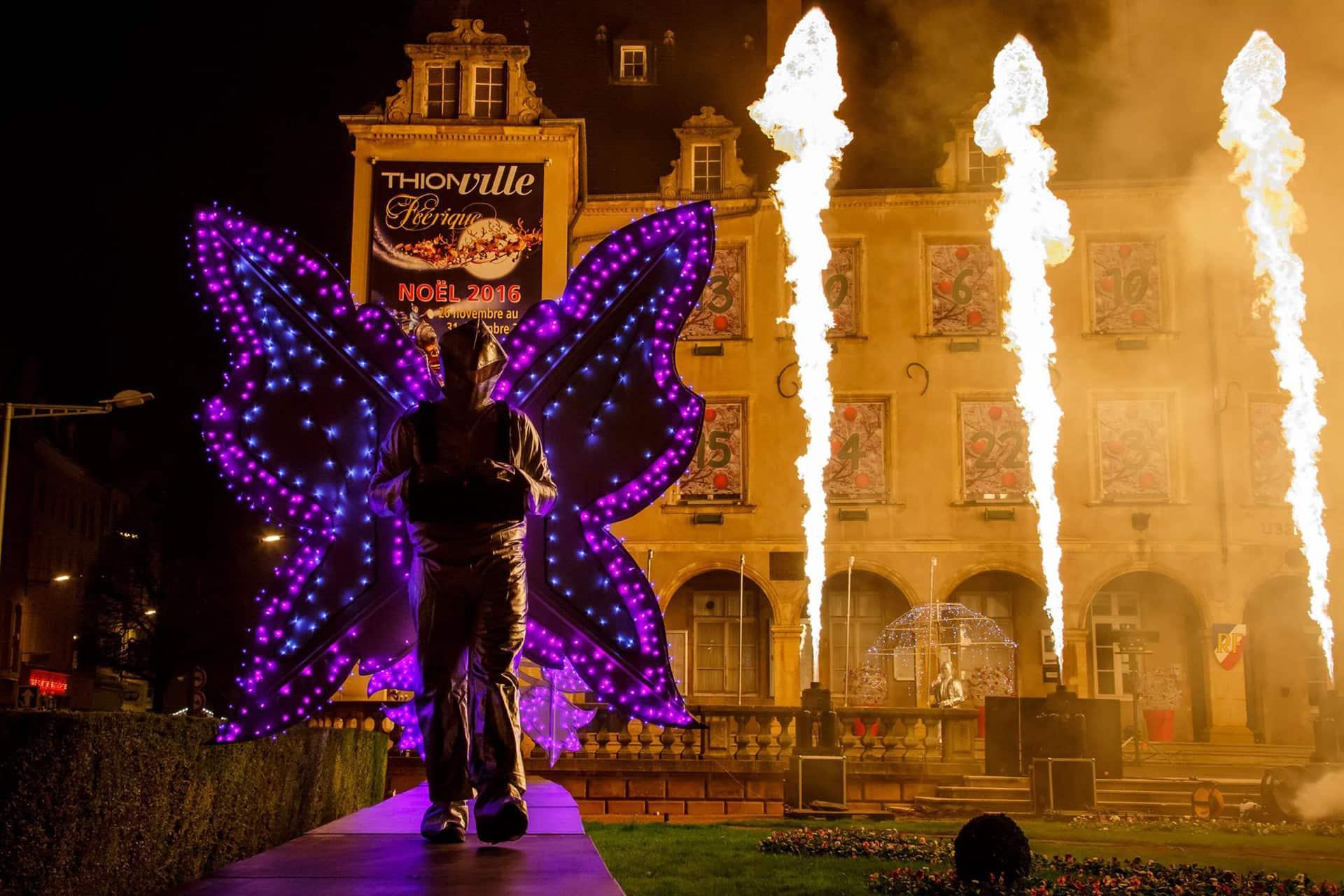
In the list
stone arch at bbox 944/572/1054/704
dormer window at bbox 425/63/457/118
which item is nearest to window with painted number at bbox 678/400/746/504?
stone arch at bbox 944/572/1054/704

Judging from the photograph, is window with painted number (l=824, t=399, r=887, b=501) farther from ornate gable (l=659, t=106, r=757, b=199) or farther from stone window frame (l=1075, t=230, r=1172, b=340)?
ornate gable (l=659, t=106, r=757, b=199)

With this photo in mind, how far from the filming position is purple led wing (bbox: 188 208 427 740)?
765cm

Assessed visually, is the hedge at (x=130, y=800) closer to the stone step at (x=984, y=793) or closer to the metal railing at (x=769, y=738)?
the metal railing at (x=769, y=738)

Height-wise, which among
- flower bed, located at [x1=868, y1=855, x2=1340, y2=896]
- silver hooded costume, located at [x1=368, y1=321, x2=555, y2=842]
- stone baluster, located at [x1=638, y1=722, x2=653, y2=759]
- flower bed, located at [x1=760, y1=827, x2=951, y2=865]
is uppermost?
silver hooded costume, located at [x1=368, y1=321, x2=555, y2=842]

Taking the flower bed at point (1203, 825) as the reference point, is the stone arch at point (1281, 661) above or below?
above

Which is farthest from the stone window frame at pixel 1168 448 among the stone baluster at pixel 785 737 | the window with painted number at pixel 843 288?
the stone baluster at pixel 785 737

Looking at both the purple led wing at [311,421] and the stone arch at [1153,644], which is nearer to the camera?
Result: the purple led wing at [311,421]

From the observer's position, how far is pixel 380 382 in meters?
7.82

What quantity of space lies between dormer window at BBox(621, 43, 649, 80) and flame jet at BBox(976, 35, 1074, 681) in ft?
31.6

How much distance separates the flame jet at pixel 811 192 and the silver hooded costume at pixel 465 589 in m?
17.9

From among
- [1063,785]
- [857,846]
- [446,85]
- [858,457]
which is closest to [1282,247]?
[858,457]

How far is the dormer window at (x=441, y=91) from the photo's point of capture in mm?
30875

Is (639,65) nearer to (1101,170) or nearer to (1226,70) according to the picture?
(1101,170)

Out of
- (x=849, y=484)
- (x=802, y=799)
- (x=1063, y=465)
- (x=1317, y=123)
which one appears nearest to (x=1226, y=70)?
(x=1317, y=123)
